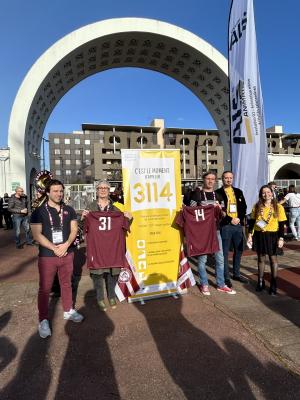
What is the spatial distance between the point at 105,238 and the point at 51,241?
0.83 meters

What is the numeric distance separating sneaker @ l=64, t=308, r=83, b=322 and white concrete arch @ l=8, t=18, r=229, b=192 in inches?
709

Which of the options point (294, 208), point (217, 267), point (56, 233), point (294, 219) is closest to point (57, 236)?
point (56, 233)

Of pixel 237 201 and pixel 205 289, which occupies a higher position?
pixel 237 201

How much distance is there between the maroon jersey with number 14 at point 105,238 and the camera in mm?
4523

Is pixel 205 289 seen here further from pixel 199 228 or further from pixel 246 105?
pixel 246 105

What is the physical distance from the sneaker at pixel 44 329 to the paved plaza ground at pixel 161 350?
70mm

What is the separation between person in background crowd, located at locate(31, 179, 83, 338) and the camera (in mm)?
3918

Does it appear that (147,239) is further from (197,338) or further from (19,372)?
(19,372)

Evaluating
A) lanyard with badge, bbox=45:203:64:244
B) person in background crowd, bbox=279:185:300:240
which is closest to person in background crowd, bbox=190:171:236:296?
lanyard with badge, bbox=45:203:64:244

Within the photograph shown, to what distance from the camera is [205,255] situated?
515cm

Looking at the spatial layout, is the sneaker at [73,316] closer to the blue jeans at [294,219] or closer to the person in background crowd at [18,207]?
the person in background crowd at [18,207]

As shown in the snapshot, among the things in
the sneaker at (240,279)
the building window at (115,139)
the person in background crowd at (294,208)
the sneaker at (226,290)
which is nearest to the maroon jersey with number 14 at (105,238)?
the sneaker at (226,290)

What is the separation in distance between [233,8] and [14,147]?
16.7m

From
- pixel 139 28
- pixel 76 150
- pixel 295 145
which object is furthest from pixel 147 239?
pixel 76 150
